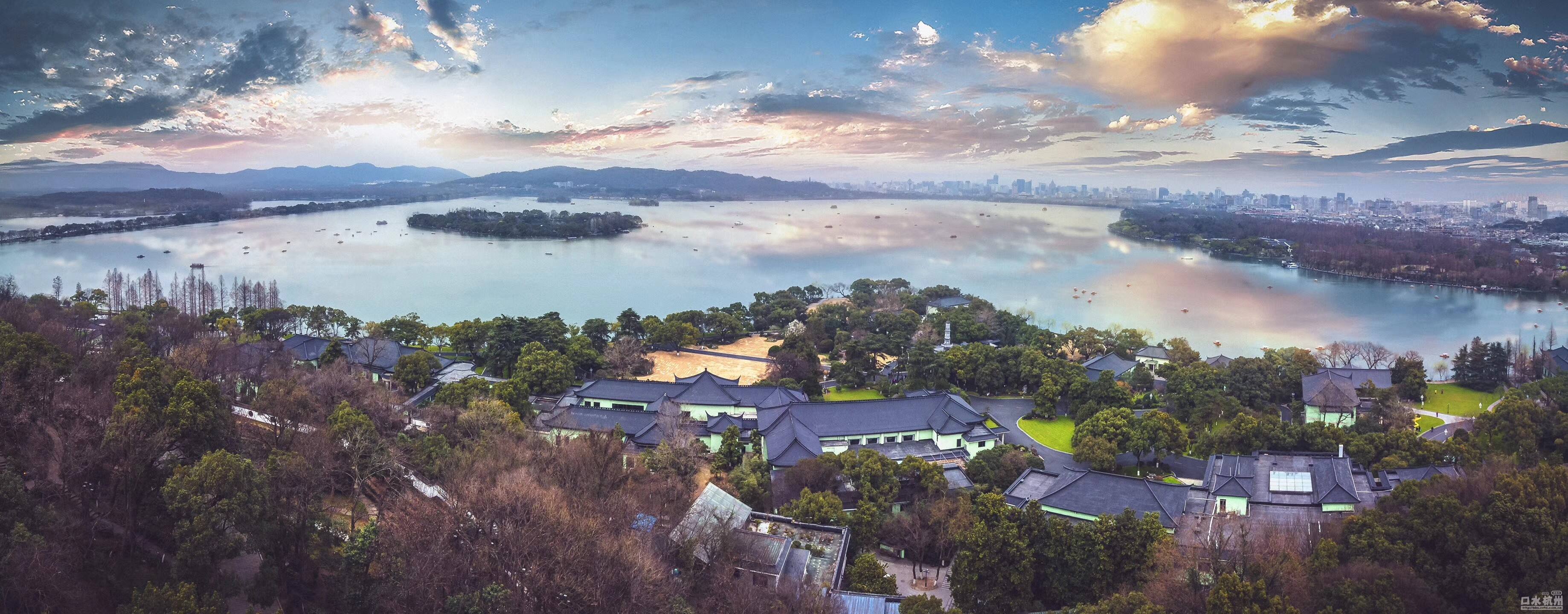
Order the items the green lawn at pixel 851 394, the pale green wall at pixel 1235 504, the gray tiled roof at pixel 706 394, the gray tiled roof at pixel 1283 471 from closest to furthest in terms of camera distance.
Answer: the gray tiled roof at pixel 1283 471
the pale green wall at pixel 1235 504
the gray tiled roof at pixel 706 394
the green lawn at pixel 851 394

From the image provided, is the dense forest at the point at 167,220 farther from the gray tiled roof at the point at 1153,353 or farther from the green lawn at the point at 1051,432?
the gray tiled roof at the point at 1153,353

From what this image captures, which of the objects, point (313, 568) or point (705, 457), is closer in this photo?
point (313, 568)

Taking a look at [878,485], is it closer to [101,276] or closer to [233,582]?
[233,582]

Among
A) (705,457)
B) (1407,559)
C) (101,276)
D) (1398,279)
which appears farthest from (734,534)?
(1398,279)

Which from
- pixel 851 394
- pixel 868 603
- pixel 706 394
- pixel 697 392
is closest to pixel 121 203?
pixel 697 392

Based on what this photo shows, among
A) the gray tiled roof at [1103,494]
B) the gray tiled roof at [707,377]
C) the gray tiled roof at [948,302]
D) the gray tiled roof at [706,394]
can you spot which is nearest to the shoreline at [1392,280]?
the gray tiled roof at [948,302]

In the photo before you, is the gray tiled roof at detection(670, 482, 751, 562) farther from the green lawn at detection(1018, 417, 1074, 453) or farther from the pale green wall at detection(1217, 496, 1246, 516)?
the green lawn at detection(1018, 417, 1074, 453)
